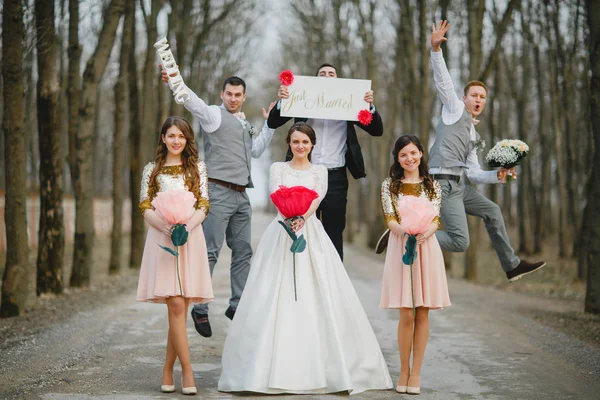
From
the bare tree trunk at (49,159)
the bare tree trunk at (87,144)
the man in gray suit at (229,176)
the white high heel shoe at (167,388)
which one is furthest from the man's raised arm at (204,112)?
the bare tree trunk at (87,144)

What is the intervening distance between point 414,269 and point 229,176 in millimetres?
2379

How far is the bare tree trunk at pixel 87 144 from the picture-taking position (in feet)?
47.8

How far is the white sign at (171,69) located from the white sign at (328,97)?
1085 millimetres

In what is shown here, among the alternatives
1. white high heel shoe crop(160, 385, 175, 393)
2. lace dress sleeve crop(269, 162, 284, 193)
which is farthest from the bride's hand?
white high heel shoe crop(160, 385, 175, 393)

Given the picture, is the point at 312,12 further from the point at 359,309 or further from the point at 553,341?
the point at 359,309

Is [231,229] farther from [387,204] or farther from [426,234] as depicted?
[426,234]

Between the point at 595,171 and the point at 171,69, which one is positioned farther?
the point at 595,171

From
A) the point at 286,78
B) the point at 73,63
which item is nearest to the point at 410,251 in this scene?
the point at 286,78

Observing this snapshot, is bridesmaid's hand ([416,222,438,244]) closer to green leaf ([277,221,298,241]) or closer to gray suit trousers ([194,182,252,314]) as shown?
green leaf ([277,221,298,241])

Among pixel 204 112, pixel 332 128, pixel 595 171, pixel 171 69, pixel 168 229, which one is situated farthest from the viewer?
pixel 595 171

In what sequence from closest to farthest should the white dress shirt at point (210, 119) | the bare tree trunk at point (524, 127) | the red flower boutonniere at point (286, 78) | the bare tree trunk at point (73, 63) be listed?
the white dress shirt at point (210, 119)
the red flower boutonniere at point (286, 78)
the bare tree trunk at point (73, 63)
the bare tree trunk at point (524, 127)

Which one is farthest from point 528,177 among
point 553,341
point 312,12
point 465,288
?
point 553,341

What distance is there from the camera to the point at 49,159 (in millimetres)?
13430

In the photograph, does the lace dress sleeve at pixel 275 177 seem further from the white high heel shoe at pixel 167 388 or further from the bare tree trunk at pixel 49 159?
the bare tree trunk at pixel 49 159
